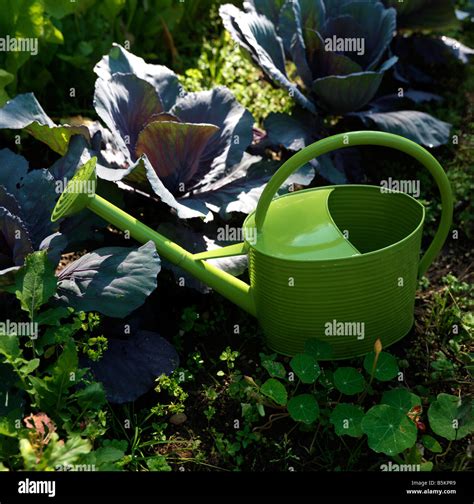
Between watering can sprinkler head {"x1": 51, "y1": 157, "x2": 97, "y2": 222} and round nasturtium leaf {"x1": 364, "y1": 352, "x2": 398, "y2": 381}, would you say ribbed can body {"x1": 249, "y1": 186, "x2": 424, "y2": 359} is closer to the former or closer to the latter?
round nasturtium leaf {"x1": 364, "y1": 352, "x2": 398, "y2": 381}

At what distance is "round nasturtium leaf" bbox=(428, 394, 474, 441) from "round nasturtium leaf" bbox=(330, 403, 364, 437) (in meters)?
0.18

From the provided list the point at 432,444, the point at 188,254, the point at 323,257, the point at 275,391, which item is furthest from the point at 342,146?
the point at 432,444

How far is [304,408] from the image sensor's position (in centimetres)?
201

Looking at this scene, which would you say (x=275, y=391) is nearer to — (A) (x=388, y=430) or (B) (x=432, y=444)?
(A) (x=388, y=430)

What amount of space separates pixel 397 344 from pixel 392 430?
1.54 feet

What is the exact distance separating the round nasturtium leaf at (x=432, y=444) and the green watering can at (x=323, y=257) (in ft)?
1.06

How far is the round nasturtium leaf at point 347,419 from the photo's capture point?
197cm

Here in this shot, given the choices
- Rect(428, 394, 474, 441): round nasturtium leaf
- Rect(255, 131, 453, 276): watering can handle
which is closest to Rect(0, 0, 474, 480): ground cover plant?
Rect(428, 394, 474, 441): round nasturtium leaf

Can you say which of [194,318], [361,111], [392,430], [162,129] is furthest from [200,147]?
[392,430]

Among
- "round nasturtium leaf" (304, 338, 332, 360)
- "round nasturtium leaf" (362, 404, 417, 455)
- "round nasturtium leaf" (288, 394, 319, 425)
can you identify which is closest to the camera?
"round nasturtium leaf" (362, 404, 417, 455)

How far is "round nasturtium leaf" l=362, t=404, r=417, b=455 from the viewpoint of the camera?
1.89 m

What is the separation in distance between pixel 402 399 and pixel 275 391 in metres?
0.33

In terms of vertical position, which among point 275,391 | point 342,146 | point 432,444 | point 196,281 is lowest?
point 432,444

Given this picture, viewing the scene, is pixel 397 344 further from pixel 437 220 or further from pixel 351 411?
pixel 437 220
